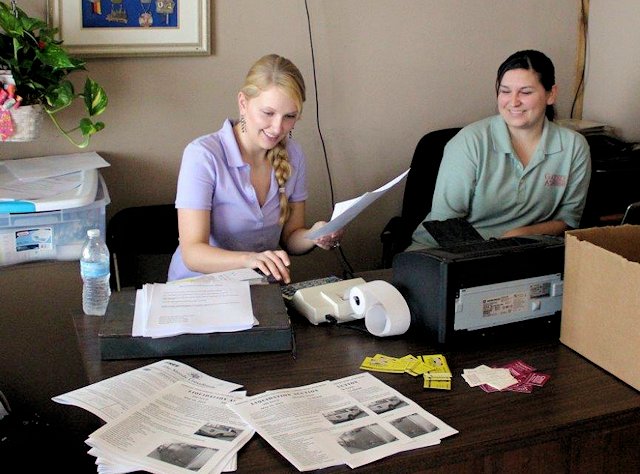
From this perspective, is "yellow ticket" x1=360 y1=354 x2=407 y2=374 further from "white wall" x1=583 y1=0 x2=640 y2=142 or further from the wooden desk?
"white wall" x1=583 y1=0 x2=640 y2=142

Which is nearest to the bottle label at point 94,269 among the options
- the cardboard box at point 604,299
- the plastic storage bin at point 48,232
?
the plastic storage bin at point 48,232

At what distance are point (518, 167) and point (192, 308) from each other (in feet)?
4.44

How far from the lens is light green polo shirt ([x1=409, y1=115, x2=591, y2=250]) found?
2582mm

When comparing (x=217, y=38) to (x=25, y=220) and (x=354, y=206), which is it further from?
(x=354, y=206)

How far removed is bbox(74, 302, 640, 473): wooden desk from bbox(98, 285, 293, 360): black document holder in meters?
0.02

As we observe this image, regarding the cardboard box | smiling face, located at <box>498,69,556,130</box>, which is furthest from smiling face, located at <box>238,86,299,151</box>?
the cardboard box

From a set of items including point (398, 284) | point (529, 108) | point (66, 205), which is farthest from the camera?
point (529, 108)

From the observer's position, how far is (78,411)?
2652 millimetres

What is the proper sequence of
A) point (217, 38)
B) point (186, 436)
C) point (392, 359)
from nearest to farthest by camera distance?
1. point (186, 436)
2. point (392, 359)
3. point (217, 38)

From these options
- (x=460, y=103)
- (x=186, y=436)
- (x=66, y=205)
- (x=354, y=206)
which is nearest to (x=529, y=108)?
(x=460, y=103)

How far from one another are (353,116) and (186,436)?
6.42 ft

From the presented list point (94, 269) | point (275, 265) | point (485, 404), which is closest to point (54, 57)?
point (94, 269)

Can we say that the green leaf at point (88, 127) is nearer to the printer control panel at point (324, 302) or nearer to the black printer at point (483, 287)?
the printer control panel at point (324, 302)

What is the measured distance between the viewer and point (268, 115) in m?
2.18
